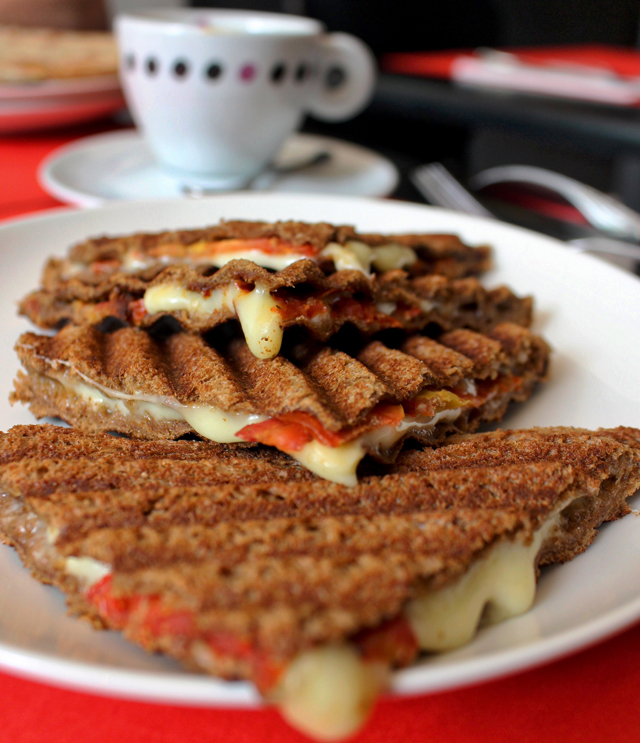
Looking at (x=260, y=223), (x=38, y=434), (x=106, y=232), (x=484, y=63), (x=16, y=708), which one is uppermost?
(x=484, y=63)

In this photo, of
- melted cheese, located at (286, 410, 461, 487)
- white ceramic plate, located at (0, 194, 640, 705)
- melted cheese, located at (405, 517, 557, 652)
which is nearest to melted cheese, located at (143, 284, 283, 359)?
melted cheese, located at (286, 410, 461, 487)

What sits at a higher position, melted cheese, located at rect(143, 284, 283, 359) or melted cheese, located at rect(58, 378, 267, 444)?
melted cheese, located at rect(143, 284, 283, 359)

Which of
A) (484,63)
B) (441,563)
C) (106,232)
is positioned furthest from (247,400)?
(484,63)

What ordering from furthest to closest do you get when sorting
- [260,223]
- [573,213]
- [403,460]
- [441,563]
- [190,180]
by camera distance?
[573,213], [190,180], [260,223], [403,460], [441,563]

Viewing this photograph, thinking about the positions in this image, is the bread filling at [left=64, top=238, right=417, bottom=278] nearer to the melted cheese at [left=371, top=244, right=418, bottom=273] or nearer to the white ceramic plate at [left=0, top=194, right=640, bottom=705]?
the melted cheese at [left=371, top=244, right=418, bottom=273]

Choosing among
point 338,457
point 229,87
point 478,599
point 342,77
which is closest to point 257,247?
point 338,457

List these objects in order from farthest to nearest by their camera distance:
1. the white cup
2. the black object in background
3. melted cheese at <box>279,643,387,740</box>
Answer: the black object in background < the white cup < melted cheese at <box>279,643,387,740</box>

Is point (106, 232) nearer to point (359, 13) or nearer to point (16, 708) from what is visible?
point (16, 708)
